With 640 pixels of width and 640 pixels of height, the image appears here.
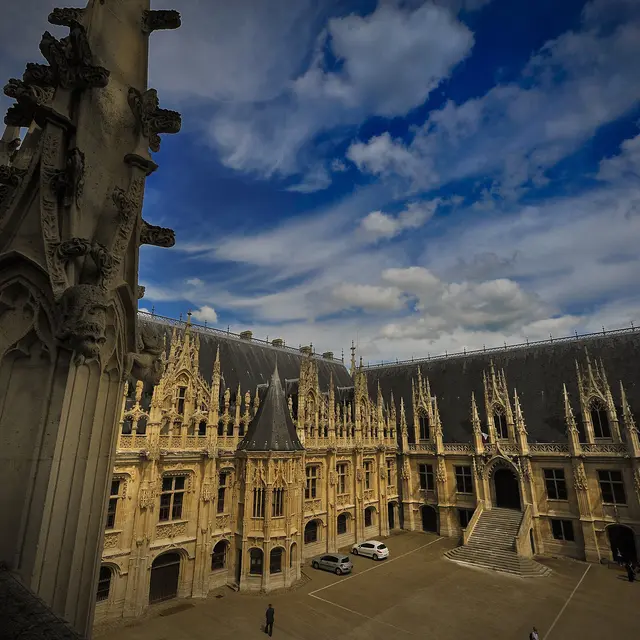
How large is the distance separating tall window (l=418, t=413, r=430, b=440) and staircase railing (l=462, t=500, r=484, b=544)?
7.67 meters

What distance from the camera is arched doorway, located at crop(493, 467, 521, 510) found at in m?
34.7

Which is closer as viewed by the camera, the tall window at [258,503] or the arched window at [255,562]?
the arched window at [255,562]

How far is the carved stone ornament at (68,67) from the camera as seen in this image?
5.40 m

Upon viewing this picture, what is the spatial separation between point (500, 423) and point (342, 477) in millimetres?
14943

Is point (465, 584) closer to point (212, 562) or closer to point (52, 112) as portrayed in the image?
point (212, 562)

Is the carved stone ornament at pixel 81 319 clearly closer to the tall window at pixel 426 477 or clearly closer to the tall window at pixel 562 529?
the tall window at pixel 562 529

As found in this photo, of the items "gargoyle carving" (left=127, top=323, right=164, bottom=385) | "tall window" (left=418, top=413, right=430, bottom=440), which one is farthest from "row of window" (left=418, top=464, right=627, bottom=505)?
"gargoyle carving" (left=127, top=323, right=164, bottom=385)

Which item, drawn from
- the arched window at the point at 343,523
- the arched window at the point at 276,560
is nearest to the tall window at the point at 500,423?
the arched window at the point at 343,523

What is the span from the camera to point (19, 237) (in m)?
5.09

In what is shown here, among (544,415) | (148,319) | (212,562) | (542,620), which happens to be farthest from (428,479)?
(148,319)

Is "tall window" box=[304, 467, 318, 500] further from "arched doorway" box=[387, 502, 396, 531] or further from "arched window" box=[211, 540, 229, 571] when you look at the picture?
"arched doorway" box=[387, 502, 396, 531]

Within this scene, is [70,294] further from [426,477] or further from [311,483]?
[426,477]

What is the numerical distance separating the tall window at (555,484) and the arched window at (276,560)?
72.7 ft

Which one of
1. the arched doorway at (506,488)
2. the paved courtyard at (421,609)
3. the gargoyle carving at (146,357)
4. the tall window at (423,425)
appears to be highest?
the tall window at (423,425)
